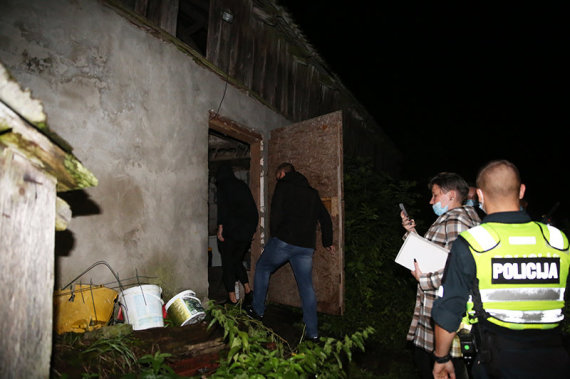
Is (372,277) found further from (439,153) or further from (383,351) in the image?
(439,153)

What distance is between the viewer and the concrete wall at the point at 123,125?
2.68 m

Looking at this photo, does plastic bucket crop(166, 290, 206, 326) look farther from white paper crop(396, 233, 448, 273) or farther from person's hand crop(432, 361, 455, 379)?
person's hand crop(432, 361, 455, 379)

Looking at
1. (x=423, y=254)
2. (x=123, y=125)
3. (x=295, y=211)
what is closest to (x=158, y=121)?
(x=123, y=125)

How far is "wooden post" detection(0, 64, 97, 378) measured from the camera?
1281 millimetres

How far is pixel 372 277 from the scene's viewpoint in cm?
502

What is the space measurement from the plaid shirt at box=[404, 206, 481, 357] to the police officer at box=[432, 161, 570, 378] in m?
0.52

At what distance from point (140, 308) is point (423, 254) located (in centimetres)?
235

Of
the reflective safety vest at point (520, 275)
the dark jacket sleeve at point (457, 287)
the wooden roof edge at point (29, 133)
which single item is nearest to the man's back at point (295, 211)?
the dark jacket sleeve at point (457, 287)

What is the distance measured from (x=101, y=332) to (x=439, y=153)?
64.9ft

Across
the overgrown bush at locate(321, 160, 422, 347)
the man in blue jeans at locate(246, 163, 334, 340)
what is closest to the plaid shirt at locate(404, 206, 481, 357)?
the man in blue jeans at locate(246, 163, 334, 340)

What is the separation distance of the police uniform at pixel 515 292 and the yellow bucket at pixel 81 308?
8.45ft

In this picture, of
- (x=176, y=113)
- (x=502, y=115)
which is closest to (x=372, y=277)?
(x=176, y=113)

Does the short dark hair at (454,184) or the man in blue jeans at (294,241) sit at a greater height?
the short dark hair at (454,184)

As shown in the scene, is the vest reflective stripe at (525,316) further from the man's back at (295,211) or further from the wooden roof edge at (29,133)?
the man's back at (295,211)
